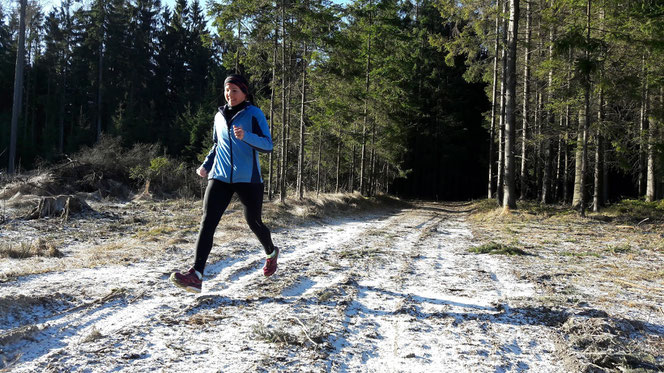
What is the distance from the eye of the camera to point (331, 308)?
3.53 metres

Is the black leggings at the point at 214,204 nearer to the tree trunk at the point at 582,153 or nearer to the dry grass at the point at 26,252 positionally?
the dry grass at the point at 26,252

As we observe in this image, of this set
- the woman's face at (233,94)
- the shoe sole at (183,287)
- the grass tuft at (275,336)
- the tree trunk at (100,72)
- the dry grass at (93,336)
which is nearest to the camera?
the dry grass at (93,336)

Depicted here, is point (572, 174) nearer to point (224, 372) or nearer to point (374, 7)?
point (374, 7)

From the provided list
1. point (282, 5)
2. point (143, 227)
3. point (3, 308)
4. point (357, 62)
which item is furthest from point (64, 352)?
point (357, 62)

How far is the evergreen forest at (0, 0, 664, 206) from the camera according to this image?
1313 cm

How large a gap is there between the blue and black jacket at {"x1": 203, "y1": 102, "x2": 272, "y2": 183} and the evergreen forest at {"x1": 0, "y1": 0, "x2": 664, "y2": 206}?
1046 cm

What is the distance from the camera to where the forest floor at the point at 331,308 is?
2549mm

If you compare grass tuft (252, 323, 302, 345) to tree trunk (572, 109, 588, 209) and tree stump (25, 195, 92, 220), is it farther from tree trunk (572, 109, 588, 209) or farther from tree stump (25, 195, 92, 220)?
tree trunk (572, 109, 588, 209)

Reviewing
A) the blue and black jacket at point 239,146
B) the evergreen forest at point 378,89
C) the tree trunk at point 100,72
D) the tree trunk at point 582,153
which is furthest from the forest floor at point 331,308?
the tree trunk at point 100,72

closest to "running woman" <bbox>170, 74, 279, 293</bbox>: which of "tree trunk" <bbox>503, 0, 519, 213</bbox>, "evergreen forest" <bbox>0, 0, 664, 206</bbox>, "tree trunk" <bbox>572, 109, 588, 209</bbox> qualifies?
"evergreen forest" <bbox>0, 0, 664, 206</bbox>

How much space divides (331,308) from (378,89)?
19.5m

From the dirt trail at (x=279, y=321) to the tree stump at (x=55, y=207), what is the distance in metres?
4.88

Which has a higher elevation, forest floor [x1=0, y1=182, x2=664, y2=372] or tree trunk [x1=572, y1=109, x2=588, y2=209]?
tree trunk [x1=572, y1=109, x2=588, y2=209]

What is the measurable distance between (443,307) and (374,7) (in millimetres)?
19469
